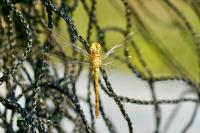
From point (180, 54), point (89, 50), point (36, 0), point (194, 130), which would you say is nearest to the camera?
point (89, 50)

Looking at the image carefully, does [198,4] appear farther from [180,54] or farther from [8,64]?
[180,54]

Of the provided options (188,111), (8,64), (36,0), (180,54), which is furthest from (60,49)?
(180,54)


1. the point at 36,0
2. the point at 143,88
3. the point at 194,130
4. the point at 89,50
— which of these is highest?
the point at 143,88

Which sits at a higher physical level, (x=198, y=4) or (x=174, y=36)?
(x=174, y=36)

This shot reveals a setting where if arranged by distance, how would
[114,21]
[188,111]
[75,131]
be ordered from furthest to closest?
[114,21] → [188,111] → [75,131]

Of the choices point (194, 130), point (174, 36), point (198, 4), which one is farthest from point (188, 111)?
point (198, 4)

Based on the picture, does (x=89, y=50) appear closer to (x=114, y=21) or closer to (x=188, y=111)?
(x=188, y=111)

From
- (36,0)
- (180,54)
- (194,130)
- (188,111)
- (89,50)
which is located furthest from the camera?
(180,54)

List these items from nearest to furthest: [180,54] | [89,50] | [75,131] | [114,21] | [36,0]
Answer: 1. [89,50]
2. [36,0]
3. [75,131]
4. [180,54]
5. [114,21]

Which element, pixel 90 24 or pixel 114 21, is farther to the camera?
pixel 114 21
